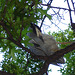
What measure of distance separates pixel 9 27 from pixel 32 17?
Answer: 0.77 feet

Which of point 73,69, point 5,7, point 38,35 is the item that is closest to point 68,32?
point 73,69

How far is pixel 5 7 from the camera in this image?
1.11m

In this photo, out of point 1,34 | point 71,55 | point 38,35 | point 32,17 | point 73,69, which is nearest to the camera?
point 32,17

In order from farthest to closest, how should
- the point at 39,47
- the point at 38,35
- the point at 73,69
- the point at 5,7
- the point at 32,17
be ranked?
the point at 73,69 → the point at 39,47 → the point at 38,35 → the point at 32,17 → the point at 5,7

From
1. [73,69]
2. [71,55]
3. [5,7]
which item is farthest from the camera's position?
[71,55]

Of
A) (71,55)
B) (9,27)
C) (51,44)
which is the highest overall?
(71,55)

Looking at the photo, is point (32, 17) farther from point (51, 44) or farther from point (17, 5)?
point (51, 44)

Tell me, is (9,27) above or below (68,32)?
below

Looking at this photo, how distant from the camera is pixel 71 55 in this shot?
2.83 m

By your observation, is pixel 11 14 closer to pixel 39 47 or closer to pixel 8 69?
pixel 39 47

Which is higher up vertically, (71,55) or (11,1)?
(71,55)

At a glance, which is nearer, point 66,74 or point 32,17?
point 32,17

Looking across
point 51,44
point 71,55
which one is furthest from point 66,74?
point 51,44

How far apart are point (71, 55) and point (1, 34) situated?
6.05 ft
